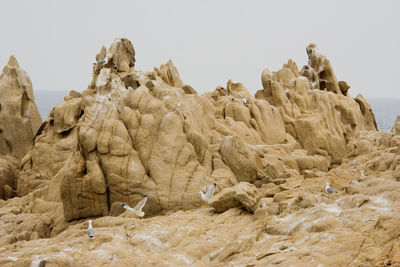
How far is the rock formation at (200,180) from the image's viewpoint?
14.7m

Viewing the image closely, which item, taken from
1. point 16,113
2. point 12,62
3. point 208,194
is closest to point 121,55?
point 16,113

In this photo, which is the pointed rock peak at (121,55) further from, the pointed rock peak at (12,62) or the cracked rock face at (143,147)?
the pointed rock peak at (12,62)

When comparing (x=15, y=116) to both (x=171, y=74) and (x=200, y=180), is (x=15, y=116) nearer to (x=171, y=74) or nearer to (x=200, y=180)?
(x=171, y=74)

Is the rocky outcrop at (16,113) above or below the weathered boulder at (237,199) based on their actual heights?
above

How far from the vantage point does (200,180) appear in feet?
84.6

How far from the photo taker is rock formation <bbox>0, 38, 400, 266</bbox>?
1473 centimetres

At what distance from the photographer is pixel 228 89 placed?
4778 centimetres

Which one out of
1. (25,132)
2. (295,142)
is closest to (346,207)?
(295,142)

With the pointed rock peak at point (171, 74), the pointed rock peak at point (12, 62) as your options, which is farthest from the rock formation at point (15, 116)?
the pointed rock peak at point (171, 74)

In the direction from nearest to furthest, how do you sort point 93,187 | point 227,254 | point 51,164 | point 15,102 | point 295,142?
point 227,254 < point 93,187 < point 51,164 < point 295,142 < point 15,102

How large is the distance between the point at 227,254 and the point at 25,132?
34.1m

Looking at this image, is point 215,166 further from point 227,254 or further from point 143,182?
point 227,254

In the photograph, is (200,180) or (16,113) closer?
(200,180)

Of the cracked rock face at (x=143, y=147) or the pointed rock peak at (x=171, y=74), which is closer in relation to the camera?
the cracked rock face at (x=143, y=147)
